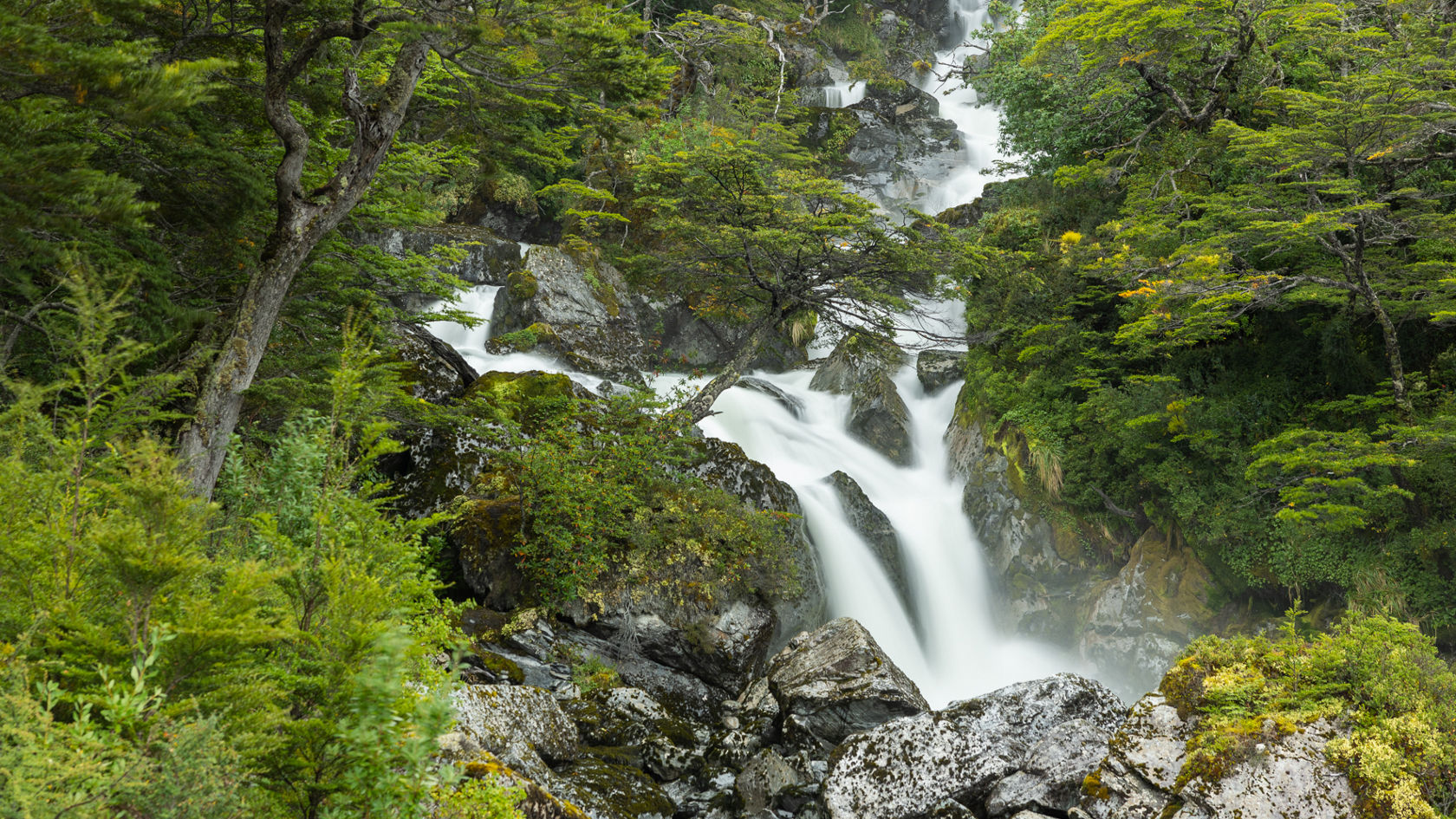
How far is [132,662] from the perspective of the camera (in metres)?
2.28

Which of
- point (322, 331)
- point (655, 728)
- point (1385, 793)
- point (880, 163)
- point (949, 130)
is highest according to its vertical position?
point (949, 130)

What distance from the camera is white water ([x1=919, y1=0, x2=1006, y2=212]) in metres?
24.6

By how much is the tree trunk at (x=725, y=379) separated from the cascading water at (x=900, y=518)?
0.65m

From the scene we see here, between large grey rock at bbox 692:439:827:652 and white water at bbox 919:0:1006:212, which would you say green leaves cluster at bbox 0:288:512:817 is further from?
white water at bbox 919:0:1006:212

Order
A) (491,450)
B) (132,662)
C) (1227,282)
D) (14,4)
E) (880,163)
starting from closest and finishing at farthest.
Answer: (132,662)
(14,4)
(1227,282)
(491,450)
(880,163)

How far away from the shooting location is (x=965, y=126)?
2945 centimetres

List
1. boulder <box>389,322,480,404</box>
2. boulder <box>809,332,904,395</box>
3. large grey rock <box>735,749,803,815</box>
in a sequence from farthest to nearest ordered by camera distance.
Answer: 1. boulder <box>809,332,904,395</box>
2. boulder <box>389,322,480,404</box>
3. large grey rock <box>735,749,803,815</box>

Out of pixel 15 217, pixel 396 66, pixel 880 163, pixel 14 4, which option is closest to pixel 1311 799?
pixel 15 217

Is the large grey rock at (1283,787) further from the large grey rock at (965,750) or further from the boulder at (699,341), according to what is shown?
the boulder at (699,341)

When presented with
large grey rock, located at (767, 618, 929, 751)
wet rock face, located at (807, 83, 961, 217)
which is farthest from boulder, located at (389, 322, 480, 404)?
wet rock face, located at (807, 83, 961, 217)

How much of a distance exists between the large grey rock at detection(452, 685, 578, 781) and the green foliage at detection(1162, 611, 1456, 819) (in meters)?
4.75

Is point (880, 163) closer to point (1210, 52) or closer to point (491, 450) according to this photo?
point (1210, 52)

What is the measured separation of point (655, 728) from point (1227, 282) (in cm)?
886

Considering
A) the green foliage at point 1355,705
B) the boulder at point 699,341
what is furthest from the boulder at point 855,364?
the green foliage at point 1355,705
